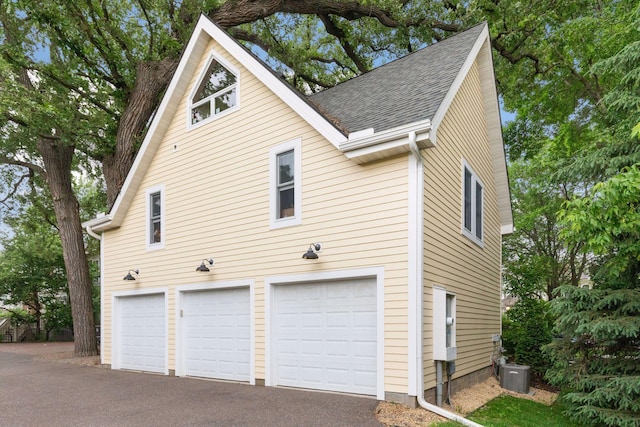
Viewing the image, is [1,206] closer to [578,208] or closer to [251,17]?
[251,17]

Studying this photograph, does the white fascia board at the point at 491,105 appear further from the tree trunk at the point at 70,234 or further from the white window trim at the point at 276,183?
the tree trunk at the point at 70,234

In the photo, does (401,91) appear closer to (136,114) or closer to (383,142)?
(383,142)

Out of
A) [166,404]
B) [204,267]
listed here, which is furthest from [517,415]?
[204,267]

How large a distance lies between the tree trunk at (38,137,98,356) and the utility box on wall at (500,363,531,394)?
13078mm

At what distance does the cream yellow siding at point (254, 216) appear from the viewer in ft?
24.0

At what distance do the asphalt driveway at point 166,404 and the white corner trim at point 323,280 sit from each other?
1.25 feet

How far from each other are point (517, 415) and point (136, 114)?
14.0 metres

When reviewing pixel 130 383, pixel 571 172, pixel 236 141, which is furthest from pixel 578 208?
pixel 130 383

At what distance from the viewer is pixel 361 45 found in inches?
725

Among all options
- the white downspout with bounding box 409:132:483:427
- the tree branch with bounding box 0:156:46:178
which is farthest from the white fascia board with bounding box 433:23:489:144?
the tree branch with bounding box 0:156:46:178

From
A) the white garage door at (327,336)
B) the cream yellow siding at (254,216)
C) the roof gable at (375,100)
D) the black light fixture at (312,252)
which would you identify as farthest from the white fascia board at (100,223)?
the black light fixture at (312,252)

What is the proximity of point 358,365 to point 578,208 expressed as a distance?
4.30 m

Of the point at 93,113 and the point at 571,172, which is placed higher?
the point at 93,113

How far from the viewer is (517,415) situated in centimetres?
781
